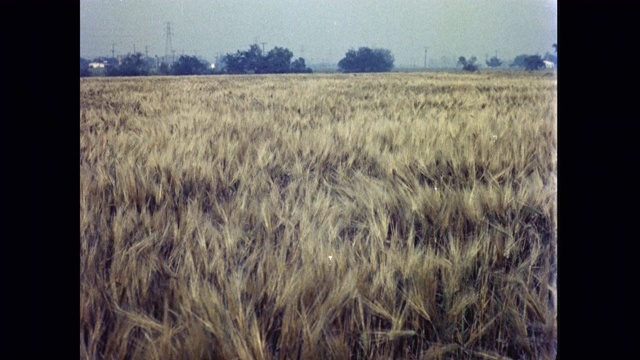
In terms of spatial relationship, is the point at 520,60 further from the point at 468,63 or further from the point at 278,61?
the point at 278,61

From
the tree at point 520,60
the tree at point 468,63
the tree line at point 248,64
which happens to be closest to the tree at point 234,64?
the tree line at point 248,64

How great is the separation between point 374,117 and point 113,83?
29.6 inches

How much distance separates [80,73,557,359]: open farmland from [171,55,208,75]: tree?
22 mm

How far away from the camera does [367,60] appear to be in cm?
155

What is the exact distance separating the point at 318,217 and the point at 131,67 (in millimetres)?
671

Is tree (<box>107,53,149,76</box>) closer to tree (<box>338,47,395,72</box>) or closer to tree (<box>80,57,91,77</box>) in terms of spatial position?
tree (<box>80,57,91,77</box>)

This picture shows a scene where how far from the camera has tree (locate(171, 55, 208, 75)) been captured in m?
1.52

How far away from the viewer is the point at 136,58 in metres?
1.54

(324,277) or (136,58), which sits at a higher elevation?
(136,58)

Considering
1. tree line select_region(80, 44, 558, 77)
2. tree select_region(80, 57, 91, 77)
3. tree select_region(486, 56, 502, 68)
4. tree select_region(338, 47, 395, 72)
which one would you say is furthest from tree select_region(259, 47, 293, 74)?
tree select_region(486, 56, 502, 68)

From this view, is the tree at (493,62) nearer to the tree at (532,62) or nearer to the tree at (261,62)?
the tree at (532,62)
